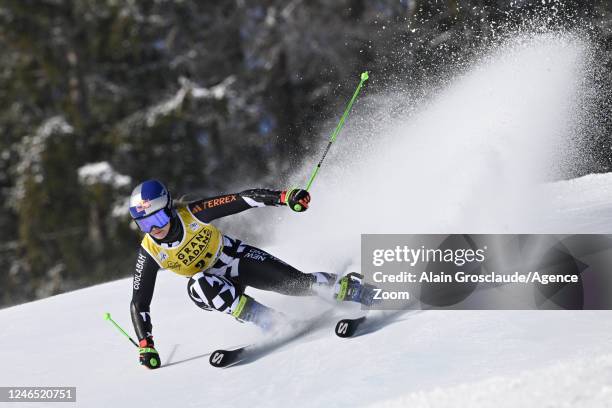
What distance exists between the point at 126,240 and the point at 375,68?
7095mm

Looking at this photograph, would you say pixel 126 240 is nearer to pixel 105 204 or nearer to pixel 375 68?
pixel 105 204

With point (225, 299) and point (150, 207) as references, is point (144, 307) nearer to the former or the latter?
point (225, 299)

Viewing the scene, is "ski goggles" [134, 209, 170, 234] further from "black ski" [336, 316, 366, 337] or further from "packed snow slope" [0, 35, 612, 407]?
"black ski" [336, 316, 366, 337]

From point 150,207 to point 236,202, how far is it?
0.53 meters

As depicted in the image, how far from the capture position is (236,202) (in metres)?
4.75

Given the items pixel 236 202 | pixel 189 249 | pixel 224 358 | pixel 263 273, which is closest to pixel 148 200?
pixel 189 249

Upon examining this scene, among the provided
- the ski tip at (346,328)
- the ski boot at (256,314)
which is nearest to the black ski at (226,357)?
the ski boot at (256,314)

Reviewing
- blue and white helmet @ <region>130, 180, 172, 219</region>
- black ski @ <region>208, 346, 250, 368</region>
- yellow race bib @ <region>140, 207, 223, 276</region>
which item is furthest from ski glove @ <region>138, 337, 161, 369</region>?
blue and white helmet @ <region>130, 180, 172, 219</region>

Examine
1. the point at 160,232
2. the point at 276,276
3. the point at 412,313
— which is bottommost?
the point at 412,313

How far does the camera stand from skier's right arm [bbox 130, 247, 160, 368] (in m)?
4.73

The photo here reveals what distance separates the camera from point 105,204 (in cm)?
1581

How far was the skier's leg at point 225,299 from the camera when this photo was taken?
4594mm

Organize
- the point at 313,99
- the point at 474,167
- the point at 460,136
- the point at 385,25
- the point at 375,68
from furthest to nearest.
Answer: the point at 313,99 < the point at 385,25 < the point at 375,68 < the point at 460,136 < the point at 474,167

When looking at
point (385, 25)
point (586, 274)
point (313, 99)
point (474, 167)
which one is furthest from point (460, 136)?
point (313, 99)
